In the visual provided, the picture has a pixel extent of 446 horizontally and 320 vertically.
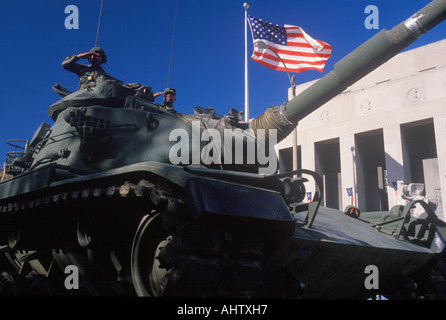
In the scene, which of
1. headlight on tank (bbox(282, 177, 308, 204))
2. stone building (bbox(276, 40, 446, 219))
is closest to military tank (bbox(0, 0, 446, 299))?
headlight on tank (bbox(282, 177, 308, 204))

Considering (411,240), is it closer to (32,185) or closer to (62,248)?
(62,248)

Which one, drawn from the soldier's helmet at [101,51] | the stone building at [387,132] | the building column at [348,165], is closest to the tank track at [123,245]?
the soldier's helmet at [101,51]

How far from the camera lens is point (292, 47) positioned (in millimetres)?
14141

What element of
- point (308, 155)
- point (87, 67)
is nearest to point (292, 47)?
point (87, 67)

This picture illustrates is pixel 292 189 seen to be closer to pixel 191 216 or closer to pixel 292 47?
pixel 191 216

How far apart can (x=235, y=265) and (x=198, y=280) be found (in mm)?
364

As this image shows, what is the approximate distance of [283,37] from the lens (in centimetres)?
1420

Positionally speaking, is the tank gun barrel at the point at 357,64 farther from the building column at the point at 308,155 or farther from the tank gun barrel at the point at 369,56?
the building column at the point at 308,155

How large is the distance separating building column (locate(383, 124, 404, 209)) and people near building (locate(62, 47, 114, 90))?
67.8ft

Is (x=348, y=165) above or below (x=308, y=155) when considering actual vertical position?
below

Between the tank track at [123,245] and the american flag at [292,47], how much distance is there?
35.7 ft

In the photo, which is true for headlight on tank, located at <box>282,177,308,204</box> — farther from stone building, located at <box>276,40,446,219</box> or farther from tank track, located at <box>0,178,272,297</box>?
stone building, located at <box>276,40,446,219</box>

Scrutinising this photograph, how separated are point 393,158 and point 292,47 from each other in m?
13.5
